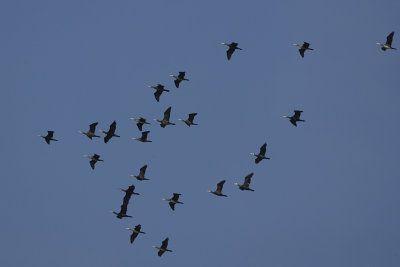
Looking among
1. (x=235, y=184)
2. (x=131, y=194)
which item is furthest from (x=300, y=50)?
(x=131, y=194)

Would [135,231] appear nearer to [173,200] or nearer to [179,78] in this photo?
[173,200]

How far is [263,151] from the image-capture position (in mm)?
142500

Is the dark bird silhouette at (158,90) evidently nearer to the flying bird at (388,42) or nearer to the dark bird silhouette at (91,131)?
the dark bird silhouette at (91,131)

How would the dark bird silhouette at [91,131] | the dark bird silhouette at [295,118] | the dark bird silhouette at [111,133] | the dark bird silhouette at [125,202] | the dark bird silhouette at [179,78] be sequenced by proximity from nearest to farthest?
the dark bird silhouette at [125,202], the dark bird silhouette at [295,118], the dark bird silhouette at [179,78], the dark bird silhouette at [111,133], the dark bird silhouette at [91,131]

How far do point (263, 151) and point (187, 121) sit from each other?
998cm

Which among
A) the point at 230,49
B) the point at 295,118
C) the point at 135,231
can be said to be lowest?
the point at 135,231

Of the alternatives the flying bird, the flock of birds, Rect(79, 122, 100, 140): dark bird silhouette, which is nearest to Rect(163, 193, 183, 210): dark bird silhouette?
the flock of birds

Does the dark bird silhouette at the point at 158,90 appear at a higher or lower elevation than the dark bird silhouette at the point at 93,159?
higher

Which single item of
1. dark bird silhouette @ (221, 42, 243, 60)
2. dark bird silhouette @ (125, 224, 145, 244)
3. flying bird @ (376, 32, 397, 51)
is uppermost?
flying bird @ (376, 32, 397, 51)

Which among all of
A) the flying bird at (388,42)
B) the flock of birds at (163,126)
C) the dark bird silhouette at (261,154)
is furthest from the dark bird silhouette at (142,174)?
the flying bird at (388,42)

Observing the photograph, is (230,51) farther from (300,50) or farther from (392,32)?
(392,32)

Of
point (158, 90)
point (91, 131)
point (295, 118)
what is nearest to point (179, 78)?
point (158, 90)

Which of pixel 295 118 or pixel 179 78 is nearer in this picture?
pixel 295 118

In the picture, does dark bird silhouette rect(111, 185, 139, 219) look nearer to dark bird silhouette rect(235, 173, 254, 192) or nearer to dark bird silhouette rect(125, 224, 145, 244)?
dark bird silhouette rect(125, 224, 145, 244)
